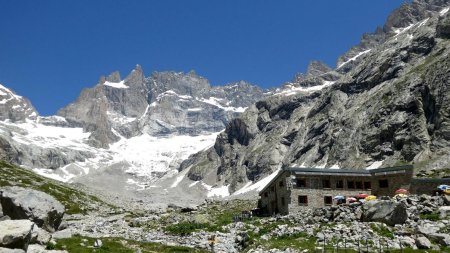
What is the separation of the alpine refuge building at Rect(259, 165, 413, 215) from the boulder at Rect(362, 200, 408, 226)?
70.3 feet

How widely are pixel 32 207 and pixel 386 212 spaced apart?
1367 inches

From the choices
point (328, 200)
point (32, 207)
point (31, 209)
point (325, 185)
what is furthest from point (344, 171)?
point (31, 209)

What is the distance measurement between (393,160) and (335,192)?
12608cm

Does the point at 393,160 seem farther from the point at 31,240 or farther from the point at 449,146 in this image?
the point at 31,240

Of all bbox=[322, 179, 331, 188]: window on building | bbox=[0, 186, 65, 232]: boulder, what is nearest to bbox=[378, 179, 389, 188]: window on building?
bbox=[322, 179, 331, 188]: window on building

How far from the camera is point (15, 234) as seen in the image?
22.6 meters

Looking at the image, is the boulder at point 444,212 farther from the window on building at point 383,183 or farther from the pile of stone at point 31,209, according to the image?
the pile of stone at point 31,209

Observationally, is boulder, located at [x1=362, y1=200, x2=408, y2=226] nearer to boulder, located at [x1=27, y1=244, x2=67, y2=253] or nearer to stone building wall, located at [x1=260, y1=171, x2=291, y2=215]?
stone building wall, located at [x1=260, y1=171, x2=291, y2=215]

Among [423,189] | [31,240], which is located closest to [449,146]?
[423,189]

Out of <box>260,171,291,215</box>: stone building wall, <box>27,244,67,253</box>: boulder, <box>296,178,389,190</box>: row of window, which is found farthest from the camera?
<box>296,178,389,190</box>: row of window

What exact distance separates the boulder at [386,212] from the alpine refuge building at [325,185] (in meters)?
21.4

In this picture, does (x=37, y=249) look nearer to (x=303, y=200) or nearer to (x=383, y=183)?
(x=303, y=200)

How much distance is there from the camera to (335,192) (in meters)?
77.4

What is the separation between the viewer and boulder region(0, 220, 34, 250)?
2227 cm
